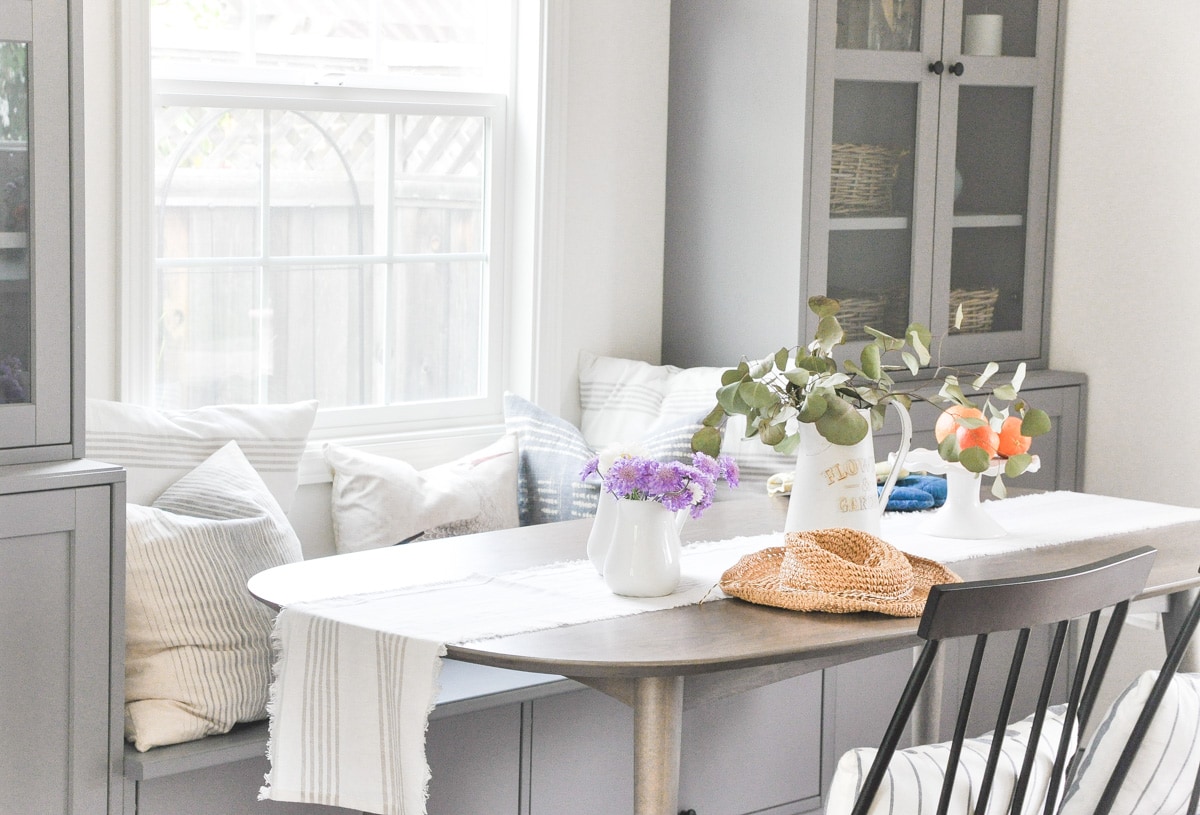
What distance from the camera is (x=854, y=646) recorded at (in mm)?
1795

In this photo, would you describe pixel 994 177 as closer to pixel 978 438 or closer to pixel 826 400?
pixel 978 438

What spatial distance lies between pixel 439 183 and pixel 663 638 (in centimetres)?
173

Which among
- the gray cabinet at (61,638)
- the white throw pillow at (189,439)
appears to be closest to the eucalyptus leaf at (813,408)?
the gray cabinet at (61,638)

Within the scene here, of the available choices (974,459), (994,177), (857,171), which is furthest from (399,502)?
(994,177)

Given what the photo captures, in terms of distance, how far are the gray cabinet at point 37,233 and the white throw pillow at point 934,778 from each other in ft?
4.23

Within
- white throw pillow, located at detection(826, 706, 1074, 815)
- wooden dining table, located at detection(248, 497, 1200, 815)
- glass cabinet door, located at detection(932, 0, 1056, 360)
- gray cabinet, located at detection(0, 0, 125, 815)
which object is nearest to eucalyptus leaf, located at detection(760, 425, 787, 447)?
wooden dining table, located at detection(248, 497, 1200, 815)

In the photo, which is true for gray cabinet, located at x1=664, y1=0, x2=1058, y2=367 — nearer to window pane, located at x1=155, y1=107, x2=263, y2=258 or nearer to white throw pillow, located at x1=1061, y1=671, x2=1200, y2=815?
window pane, located at x1=155, y1=107, x2=263, y2=258

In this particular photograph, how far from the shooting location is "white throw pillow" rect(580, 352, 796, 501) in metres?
3.13

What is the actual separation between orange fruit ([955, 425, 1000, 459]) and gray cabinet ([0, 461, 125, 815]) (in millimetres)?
1313

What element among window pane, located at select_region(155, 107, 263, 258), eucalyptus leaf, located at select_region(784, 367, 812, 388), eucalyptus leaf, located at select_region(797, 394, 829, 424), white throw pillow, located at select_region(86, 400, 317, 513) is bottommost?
white throw pillow, located at select_region(86, 400, 317, 513)

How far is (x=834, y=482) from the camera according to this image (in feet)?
7.14

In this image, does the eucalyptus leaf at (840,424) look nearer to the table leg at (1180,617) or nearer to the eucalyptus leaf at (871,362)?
the eucalyptus leaf at (871,362)

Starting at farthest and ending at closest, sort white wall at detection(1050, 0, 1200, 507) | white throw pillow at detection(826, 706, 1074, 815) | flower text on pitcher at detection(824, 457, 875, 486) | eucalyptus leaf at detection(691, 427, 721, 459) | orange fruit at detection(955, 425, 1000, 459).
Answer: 1. white wall at detection(1050, 0, 1200, 507)
2. orange fruit at detection(955, 425, 1000, 459)
3. flower text on pitcher at detection(824, 457, 875, 486)
4. eucalyptus leaf at detection(691, 427, 721, 459)
5. white throw pillow at detection(826, 706, 1074, 815)

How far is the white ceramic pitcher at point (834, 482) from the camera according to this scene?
2.18 metres
